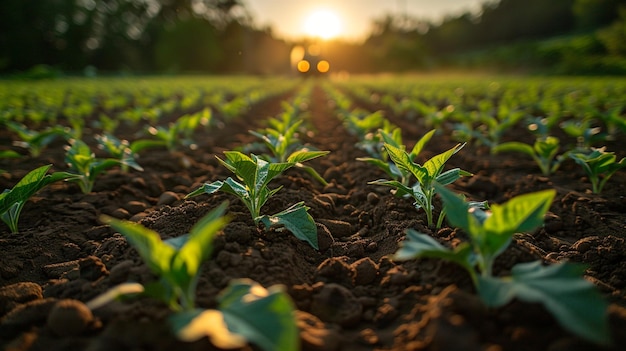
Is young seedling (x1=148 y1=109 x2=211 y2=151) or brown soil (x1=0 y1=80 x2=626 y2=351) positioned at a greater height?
young seedling (x1=148 y1=109 x2=211 y2=151)

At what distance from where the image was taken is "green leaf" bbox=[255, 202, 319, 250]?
189cm

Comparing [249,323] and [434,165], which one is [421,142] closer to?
[434,165]

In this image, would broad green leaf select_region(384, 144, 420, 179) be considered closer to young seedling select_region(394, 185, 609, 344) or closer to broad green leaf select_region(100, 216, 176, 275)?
young seedling select_region(394, 185, 609, 344)

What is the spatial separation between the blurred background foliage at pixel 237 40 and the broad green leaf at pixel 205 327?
21886 millimetres

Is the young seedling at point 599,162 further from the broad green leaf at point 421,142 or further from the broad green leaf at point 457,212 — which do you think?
the broad green leaf at point 457,212

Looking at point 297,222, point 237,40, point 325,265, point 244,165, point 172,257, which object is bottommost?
point 325,265

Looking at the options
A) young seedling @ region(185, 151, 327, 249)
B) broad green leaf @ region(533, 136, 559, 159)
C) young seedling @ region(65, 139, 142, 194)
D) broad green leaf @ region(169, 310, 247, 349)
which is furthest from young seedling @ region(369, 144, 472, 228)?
young seedling @ region(65, 139, 142, 194)

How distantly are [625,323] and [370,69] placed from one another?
2089 inches

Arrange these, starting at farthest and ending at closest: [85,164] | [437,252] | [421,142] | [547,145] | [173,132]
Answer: [173,132] < [547,145] < [85,164] < [421,142] < [437,252]

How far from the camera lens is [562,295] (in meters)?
1.09

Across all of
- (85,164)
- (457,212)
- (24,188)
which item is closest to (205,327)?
(457,212)

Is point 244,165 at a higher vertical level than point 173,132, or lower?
higher

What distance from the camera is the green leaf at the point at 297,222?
189cm

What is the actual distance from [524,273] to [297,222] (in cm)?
96
